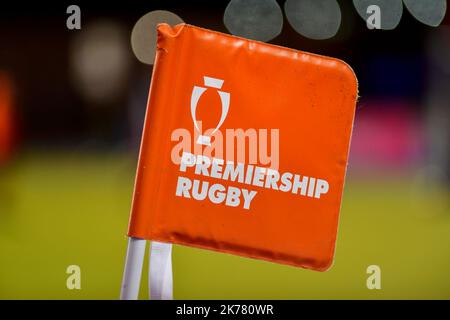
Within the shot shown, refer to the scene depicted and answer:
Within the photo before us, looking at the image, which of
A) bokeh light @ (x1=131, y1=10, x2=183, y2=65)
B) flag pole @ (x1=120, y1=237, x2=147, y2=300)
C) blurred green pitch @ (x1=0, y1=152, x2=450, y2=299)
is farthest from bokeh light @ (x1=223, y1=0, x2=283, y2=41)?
flag pole @ (x1=120, y1=237, x2=147, y2=300)

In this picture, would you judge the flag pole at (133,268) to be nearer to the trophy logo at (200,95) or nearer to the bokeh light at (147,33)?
the trophy logo at (200,95)

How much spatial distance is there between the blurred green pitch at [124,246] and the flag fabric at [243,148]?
3.17 ft

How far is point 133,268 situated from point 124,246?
117 centimetres

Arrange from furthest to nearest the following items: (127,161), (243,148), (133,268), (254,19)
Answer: (127,161)
(254,19)
(243,148)
(133,268)

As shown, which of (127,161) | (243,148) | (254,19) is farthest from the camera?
(127,161)

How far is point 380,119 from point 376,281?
639 millimetres

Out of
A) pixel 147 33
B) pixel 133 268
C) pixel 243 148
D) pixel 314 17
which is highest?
pixel 314 17

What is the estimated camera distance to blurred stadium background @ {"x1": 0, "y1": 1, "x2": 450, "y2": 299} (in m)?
2.47

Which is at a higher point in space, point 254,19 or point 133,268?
point 254,19

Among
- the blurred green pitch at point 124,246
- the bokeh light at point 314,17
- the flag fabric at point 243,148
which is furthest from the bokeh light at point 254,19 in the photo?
the flag fabric at point 243,148

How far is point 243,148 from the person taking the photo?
58.7 inches

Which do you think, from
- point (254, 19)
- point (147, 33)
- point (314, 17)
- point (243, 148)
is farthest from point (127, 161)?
point (243, 148)

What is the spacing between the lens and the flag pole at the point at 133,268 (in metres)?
1.38

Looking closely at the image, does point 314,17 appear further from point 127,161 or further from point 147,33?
point 127,161
